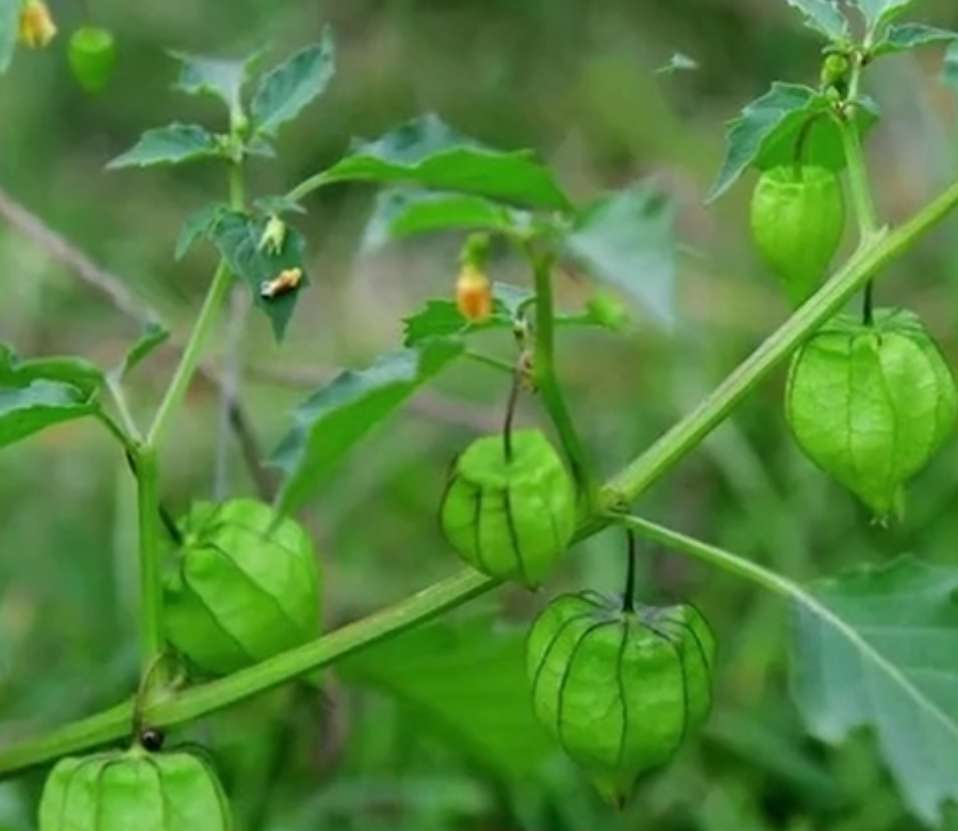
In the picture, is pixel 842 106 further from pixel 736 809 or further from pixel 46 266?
pixel 46 266

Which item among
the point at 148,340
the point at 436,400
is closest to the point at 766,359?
the point at 148,340

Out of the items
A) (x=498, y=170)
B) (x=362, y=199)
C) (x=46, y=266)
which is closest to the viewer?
(x=498, y=170)

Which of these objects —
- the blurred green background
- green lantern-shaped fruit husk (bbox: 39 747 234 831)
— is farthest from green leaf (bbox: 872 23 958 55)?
green lantern-shaped fruit husk (bbox: 39 747 234 831)

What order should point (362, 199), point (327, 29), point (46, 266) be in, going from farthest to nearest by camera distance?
point (362, 199)
point (46, 266)
point (327, 29)

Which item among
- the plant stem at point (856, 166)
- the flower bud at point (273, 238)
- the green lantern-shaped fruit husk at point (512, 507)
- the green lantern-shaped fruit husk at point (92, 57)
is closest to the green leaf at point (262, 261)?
the flower bud at point (273, 238)

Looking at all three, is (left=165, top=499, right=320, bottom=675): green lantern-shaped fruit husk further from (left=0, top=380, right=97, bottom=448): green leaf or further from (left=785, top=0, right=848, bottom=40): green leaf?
(left=785, top=0, right=848, bottom=40): green leaf

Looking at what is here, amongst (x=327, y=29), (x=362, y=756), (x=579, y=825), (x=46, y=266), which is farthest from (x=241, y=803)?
(x=46, y=266)

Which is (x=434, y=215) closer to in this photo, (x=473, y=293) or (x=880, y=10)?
(x=473, y=293)
